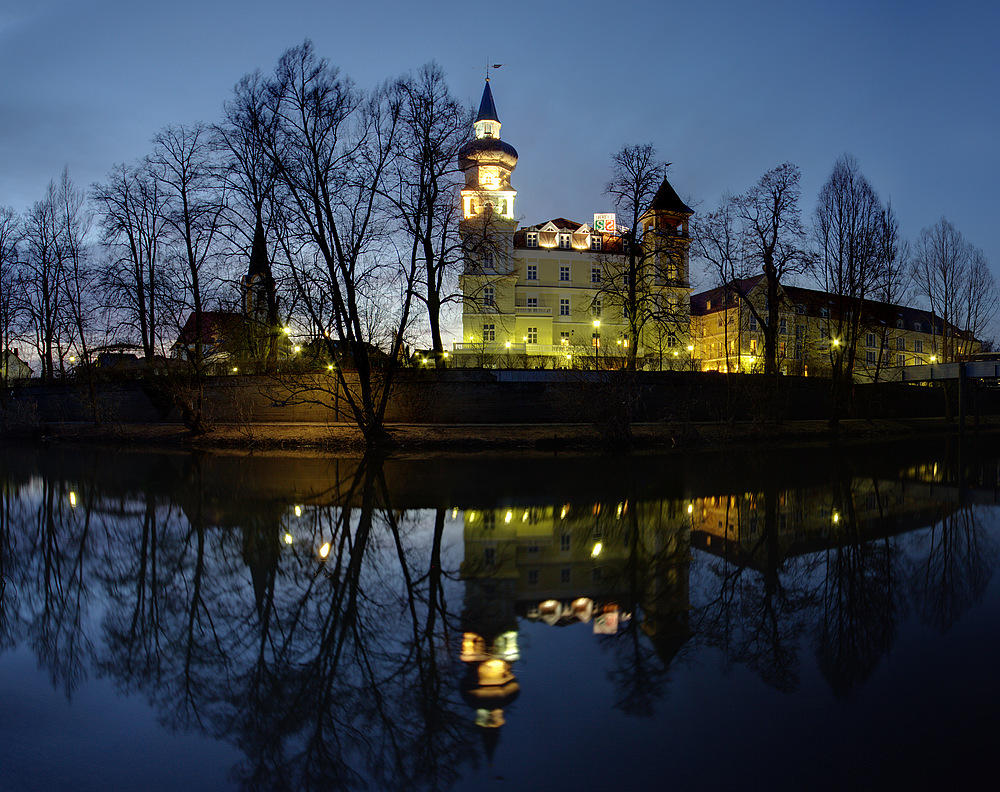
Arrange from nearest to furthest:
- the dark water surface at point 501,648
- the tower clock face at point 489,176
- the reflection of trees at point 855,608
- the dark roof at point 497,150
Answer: the dark water surface at point 501,648
the reflection of trees at point 855,608
the tower clock face at point 489,176
the dark roof at point 497,150

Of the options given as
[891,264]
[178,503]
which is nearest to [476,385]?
[178,503]

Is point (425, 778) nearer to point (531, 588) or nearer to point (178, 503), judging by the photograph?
point (531, 588)

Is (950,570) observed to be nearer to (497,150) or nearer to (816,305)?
(816,305)

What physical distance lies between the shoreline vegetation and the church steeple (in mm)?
20484

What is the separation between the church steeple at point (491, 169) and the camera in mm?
44906

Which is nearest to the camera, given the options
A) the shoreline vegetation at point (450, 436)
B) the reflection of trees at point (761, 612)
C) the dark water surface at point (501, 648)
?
the dark water surface at point (501, 648)

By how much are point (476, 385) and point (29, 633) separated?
82.1 ft

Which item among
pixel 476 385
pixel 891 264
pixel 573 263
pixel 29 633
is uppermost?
pixel 573 263

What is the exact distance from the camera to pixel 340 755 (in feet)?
13.3

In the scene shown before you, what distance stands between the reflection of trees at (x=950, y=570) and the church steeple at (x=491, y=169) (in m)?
36.3

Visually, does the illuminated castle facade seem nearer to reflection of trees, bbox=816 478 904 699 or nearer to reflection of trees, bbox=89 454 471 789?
reflection of trees, bbox=89 454 471 789

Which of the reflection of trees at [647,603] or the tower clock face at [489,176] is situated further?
the tower clock face at [489,176]

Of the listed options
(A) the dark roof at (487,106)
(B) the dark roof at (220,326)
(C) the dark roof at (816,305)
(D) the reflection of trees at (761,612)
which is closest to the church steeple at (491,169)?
(A) the dark roof at (487,106)

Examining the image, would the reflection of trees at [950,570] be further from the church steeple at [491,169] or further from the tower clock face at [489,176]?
the tower clock face at [489,176]
